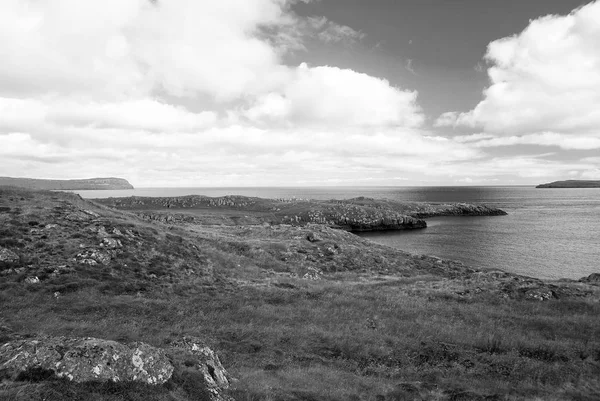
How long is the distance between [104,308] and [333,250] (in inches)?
1543

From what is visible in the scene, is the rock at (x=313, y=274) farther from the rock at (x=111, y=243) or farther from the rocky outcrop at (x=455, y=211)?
the rocky outcrop at (x=455, y=211)

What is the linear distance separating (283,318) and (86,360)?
15.3 metres

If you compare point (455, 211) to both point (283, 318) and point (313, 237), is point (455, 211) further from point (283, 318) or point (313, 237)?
point (283, 318)

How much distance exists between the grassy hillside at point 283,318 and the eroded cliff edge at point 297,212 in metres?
73.1

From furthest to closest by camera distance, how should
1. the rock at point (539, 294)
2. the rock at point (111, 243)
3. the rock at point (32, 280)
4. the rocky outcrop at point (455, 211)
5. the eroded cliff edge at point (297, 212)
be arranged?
the rocky outcrop at point (455, 211), the eroded cliff edge at point (297, 212), the rock at point (111, 243), the rock at point (539, 294), the rock at point (32, 280)

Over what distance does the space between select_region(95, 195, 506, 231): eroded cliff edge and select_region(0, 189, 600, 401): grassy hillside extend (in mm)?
73140

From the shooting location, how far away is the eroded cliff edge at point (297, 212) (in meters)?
128

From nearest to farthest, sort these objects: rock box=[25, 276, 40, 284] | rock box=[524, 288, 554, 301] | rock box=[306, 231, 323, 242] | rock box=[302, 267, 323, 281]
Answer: rock box=[25, 276, 40, 284], rock box=[524, 288, 554, 301], rock box=[302, 267, 323, 281], rock box=[306, 231, 323, 242]

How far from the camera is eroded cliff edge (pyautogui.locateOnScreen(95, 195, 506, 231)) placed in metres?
128

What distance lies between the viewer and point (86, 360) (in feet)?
35.4

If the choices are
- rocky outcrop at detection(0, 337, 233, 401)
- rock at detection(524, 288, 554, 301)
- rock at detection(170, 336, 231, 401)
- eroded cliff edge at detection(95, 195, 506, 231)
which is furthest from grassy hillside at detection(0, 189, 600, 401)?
eroded cliff edge at detection(95, 195, 506, 231)

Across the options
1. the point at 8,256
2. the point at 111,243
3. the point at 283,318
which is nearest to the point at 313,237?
the point at 111,243

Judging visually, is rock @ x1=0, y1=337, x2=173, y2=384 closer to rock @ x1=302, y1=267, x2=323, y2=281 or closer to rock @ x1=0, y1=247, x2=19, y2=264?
rock @ x1=0, y1=247, x2=19, y2=264

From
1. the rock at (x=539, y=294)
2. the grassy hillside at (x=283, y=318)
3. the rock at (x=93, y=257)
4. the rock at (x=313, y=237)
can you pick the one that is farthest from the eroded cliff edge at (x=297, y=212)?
the rock at (x=539, y=294)
